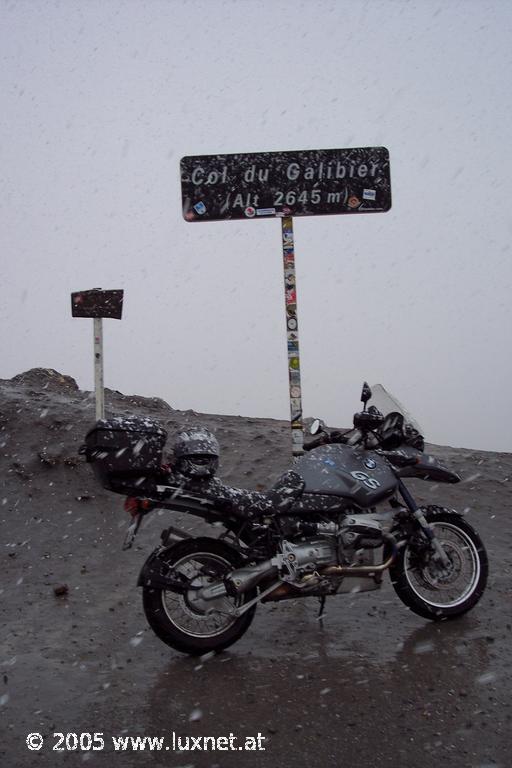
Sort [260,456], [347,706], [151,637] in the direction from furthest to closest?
[260,456] < [151,637] < [347,706]

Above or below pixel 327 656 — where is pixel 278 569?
above

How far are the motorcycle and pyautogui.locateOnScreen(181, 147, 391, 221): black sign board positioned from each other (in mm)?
3041

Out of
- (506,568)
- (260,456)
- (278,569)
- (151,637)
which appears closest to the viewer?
(278,569)

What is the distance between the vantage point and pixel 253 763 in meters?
3.82

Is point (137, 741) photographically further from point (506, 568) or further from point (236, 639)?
point (506, 568)

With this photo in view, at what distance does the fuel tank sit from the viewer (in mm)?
5449

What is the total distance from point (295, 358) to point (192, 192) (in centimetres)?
206

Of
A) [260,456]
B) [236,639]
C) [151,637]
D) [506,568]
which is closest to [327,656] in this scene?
[236,639]

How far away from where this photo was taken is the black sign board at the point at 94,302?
8969mm

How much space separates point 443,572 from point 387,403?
4.55ft

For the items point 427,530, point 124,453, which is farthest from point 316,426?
point 124,453

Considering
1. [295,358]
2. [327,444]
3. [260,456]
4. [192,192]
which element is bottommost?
[260,456]

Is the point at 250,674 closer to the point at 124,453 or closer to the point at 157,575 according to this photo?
the point at 157,575

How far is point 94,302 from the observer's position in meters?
8.97
